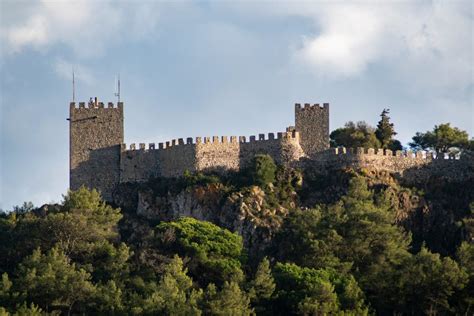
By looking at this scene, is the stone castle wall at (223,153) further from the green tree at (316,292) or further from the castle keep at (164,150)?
the green tree at (316,292)

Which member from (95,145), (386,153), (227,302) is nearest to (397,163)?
(386,153)

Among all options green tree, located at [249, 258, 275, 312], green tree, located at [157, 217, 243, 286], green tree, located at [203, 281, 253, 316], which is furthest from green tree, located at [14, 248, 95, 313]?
green tree, located at [249, 258, 275, 312]

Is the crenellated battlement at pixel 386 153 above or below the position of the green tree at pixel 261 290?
above

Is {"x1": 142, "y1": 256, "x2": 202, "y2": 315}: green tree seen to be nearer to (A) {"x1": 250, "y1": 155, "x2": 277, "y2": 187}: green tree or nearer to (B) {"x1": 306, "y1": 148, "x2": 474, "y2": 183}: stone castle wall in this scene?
(A) {"x1": 250, "y1": 155, "x2": 277, "y2": 187}: green tree

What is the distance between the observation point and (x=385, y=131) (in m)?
99.4

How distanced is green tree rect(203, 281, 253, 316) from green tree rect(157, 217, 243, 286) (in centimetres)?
582

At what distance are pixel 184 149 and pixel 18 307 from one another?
17943 mm

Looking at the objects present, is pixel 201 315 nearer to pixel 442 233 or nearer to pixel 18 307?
pixel 18 307

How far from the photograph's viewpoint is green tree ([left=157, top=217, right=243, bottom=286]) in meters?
85.5

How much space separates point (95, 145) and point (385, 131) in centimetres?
1543

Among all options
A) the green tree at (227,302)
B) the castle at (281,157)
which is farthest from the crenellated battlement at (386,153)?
the green tree at (227,302)

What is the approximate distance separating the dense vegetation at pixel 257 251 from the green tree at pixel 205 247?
0.07 m

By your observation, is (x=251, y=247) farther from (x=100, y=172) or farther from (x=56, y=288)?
(x=56, y=288)

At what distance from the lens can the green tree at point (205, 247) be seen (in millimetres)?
85500
